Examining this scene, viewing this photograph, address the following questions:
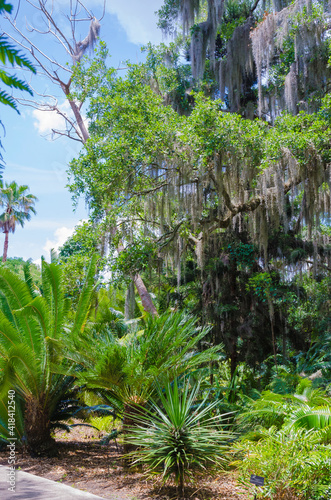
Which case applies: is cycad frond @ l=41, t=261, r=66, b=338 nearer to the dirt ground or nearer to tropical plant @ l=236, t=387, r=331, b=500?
the dirt ground

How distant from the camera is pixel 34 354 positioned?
7.16 metres

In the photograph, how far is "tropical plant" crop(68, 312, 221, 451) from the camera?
608 cm

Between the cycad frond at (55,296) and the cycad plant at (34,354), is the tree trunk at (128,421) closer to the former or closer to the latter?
the cycad plant at (34,354)

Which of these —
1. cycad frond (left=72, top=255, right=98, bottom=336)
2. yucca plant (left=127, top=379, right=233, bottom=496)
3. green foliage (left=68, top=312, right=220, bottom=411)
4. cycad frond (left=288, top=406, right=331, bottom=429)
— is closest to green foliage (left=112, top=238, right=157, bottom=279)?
cycad frond (left=72, top=255, right=98, bottom=336)

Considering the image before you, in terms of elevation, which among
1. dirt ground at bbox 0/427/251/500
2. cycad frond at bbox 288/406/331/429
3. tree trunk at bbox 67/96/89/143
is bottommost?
dirt ground at bbox 0/427/251/500

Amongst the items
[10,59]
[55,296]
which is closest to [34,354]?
[55,296]

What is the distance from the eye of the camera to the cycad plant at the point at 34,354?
6.91 metres

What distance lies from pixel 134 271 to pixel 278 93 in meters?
6.71

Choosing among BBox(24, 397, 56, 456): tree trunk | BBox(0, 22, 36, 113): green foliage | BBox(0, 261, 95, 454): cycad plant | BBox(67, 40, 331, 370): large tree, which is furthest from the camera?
BBox(67, 40, 331, 370): large tree

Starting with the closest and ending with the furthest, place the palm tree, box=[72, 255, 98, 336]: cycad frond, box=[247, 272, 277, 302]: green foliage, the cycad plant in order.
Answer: the cycad plant < box=[72, 255, 98, 336]: cycad frond < box=[247, 272, 277, 302]: green foliage < the palm tree

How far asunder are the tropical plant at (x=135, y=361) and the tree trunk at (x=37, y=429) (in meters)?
1.32

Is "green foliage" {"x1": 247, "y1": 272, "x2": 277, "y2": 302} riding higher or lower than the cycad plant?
higher

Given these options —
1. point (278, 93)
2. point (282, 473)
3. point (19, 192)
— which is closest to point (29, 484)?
point (282, 473)

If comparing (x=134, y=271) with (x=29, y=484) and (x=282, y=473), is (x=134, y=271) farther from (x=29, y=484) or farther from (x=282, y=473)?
(x=282, y=473)
